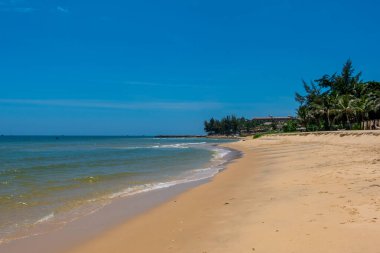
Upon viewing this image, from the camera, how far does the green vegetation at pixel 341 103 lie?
51.8 metres

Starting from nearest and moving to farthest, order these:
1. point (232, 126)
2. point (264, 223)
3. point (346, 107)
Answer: point (264, 223) → point (346, 107) → point (232, 126)

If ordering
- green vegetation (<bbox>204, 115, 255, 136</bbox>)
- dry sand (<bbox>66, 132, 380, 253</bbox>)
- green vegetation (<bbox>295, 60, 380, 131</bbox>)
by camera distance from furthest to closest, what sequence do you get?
green vegetation (<bbox>204, 115, 255, 136</bbox>) < green vegetation (<bbox>295, 60, 380, 131</bbox>) < dry sand (<bbox>66, 132, 380, 253</bbox>)

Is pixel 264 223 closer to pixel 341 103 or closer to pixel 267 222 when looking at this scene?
pixel 267 222

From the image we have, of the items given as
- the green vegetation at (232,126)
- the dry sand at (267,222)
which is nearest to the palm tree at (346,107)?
the dry sand at (267,222)

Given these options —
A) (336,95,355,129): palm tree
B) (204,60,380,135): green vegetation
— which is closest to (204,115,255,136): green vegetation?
(204,60,380,135): green vegetation

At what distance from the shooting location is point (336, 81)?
7150 centimetres

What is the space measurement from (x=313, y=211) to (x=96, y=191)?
929 cm

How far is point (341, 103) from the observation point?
54125 millimetres

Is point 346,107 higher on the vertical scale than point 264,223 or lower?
higher

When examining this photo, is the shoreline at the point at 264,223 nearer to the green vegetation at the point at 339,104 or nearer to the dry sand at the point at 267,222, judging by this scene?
the dry sand at the point at 267,222

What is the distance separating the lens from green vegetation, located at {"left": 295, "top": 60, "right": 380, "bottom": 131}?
51.8 m

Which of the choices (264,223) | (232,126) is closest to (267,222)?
(264,223)

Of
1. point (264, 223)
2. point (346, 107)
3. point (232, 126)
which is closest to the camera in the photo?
point (264, 223)

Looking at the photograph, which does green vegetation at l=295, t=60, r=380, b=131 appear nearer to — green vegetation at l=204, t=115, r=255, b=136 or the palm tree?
the palm tree
